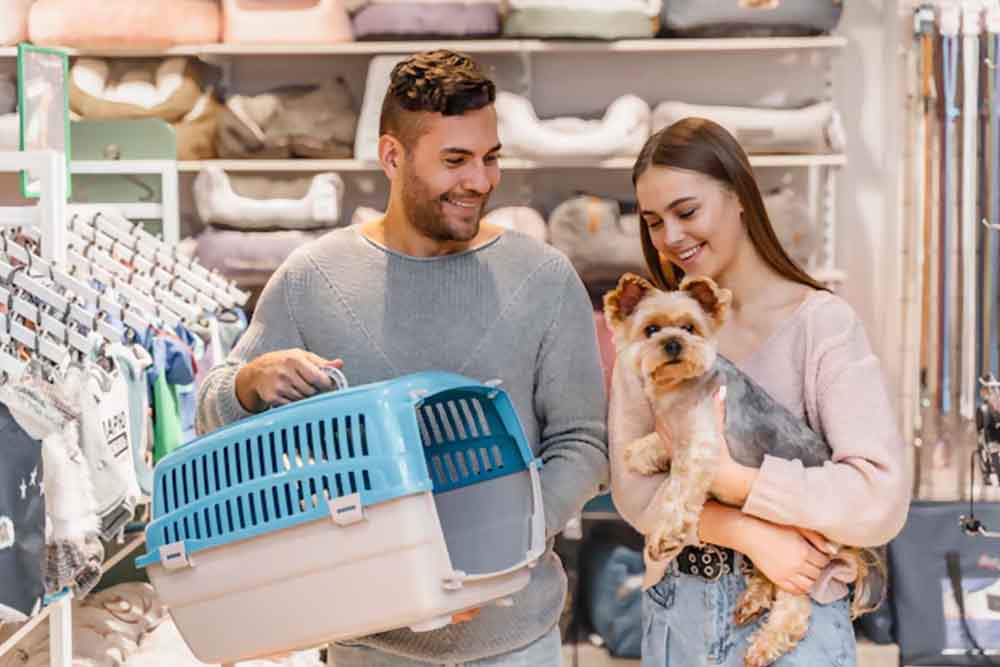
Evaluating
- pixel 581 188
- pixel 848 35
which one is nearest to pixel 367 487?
pixel 581 188

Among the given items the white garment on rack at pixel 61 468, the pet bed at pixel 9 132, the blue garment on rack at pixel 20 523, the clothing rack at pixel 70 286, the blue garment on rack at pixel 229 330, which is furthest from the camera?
the pet bed at pixel 9 132

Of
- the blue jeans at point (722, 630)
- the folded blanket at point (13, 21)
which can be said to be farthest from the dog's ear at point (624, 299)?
the folded blanket at point (13, 21)

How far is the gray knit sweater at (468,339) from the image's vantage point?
1.73 metres

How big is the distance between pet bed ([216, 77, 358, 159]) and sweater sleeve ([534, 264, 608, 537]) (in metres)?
2.41

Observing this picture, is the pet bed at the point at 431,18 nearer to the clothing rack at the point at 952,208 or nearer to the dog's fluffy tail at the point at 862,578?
the clothing rack at the point at 952,208

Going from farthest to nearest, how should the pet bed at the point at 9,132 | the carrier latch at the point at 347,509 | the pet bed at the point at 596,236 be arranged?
1. the pet bed at the point at 596,236
2. the pet bed at the point at 9,132
3. the carrier latch at the point at 347,509

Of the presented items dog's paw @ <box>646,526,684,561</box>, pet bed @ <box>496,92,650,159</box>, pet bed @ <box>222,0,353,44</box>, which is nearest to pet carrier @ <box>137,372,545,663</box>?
dog's paw @ <box>646,526,684,561</box>

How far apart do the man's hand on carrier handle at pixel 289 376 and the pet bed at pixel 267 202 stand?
2.49 m

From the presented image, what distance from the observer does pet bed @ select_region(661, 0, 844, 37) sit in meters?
3.94

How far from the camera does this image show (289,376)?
1.52m

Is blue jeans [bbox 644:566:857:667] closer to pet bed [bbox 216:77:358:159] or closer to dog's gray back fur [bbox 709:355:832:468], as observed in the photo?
Answer: dog's gray back fur [bbox 709:355:832:468]

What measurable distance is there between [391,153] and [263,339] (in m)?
0.31

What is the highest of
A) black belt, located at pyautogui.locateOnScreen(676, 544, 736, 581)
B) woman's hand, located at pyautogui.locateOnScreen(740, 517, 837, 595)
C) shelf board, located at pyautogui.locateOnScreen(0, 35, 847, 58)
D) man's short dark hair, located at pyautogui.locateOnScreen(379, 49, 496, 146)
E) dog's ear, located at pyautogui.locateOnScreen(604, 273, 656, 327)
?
shelf board, located at pyautogui.locateOnScreen(0, 35, 847, 58)

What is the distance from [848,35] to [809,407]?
3.02 metres
